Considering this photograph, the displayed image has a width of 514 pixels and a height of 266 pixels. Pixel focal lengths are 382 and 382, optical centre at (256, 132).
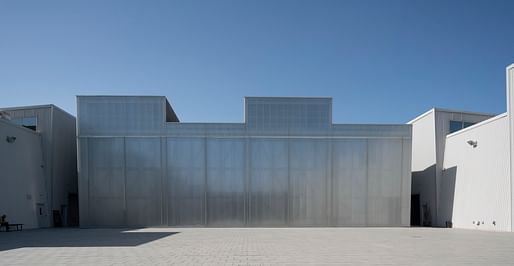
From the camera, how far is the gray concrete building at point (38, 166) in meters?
26.4

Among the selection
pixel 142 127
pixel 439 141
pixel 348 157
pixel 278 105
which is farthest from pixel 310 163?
pixel 142 127

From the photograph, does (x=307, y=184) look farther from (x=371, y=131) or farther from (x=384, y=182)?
(x=371, y=131)

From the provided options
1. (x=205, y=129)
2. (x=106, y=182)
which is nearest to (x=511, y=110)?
(x=205, y=129)

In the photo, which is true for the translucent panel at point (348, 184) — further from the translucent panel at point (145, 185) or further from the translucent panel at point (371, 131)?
the translucent panel at point (145, 185)

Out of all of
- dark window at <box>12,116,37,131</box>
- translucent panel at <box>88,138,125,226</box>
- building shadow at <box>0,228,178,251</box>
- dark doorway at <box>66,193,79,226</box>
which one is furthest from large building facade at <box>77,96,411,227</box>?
building shadow at <box>0,228,178,251</box>

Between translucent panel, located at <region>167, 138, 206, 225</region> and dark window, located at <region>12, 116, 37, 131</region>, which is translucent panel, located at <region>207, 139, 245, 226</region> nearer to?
translucent panel, located at <region>167, 138, 206, 225</region>

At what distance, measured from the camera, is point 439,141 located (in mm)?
32000

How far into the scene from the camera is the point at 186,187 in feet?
97.3

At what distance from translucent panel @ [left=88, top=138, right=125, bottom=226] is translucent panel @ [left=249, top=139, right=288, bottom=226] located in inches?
399

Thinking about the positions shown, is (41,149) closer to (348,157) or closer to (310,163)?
(310,163)

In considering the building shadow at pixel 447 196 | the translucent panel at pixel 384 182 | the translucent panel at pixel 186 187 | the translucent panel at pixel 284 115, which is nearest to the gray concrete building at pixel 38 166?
the translucent panel at pixel 186 187

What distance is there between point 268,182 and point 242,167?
7.73ft

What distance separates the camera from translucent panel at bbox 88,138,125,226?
29328 millimetres

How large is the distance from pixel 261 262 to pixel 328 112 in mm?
20347
